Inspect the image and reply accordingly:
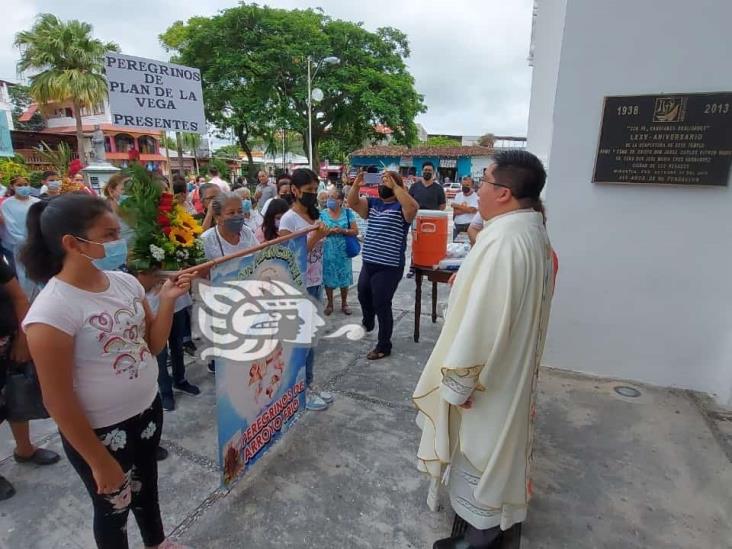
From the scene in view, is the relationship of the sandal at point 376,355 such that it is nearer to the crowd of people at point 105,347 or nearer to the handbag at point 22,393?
the crowd of people at point 105,347

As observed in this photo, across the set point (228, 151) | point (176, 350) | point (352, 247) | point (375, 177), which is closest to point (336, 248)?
point (352, 247)

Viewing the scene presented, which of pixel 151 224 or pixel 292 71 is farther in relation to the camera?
pixel 292 71

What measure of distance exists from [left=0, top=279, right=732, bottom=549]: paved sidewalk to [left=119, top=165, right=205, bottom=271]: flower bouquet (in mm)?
1310

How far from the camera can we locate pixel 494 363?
1.59 metres

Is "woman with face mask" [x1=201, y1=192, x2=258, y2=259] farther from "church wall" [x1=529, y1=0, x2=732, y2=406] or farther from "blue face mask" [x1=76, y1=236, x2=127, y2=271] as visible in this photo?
"church wall" [x1=529, y1=0, x2=732, y2=406]

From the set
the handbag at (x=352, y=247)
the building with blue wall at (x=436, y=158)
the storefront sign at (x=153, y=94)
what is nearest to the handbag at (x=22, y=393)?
the storefront sign at (x=153, y=94)

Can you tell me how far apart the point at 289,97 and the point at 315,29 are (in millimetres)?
3217

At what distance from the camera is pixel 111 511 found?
1.49 m

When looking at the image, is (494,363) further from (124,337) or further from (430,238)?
(430,238)

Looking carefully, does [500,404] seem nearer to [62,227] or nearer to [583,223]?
[62,227]

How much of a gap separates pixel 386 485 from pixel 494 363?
3.84 ft

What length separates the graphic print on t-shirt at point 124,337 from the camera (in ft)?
4.50

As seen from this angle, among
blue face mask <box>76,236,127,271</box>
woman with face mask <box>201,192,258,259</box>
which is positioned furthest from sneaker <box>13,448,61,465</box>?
blue face mask <box>76,236,127,271</box>

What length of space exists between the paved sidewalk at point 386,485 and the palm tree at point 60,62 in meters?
21.3
